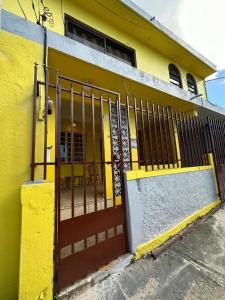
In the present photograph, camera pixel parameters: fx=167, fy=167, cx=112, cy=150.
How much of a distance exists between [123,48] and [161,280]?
6.32 metres

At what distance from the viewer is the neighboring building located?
202 centimetres

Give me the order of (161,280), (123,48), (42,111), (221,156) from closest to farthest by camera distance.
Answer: (161,280), (42,111), (123,48), (221,156)

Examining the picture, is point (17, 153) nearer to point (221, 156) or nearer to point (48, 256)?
point (48, 256)

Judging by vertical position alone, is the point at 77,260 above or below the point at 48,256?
below

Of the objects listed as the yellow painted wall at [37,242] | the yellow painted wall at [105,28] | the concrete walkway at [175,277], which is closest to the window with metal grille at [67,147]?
the yellow painted wall at [105,28]

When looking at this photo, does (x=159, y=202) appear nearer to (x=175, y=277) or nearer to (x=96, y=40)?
(x=175, y=277)

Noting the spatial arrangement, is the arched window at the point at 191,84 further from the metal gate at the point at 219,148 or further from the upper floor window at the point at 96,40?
the upper floor window at the point at 96,40

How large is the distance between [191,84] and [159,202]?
737 cm

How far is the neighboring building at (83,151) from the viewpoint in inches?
79.7

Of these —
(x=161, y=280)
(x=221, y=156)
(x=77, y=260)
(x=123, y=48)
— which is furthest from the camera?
(x=221, y=156)

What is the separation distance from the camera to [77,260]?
88.7 inches

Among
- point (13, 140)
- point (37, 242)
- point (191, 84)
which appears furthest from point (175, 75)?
point (37, 242)

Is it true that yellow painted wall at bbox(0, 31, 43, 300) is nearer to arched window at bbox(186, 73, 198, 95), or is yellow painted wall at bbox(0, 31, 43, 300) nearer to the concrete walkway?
the concrete walkway

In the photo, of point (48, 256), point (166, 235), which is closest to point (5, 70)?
point (48, 256)
